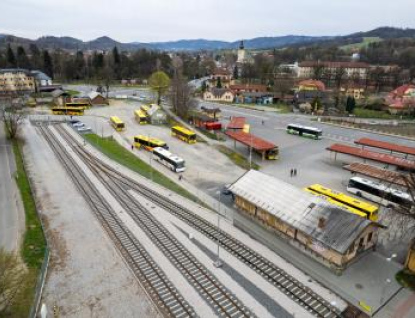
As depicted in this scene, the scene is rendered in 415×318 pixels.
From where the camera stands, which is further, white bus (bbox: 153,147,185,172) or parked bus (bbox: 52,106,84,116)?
parked bus (bbox: 52,106,84,116)

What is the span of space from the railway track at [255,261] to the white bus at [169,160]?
5.96 meters

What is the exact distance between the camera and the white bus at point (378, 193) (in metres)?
28.2

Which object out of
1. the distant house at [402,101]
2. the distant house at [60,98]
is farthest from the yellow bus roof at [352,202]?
the distant house at [60,98]

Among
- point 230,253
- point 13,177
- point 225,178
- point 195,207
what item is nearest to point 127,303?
point 230,253

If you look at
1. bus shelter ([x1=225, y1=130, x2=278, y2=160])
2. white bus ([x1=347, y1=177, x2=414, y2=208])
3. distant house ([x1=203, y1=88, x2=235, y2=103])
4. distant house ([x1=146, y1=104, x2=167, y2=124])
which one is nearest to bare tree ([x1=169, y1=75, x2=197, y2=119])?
distant house ([x1=146, y1=104, x2=167, y2=124])

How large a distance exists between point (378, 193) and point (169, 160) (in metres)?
25.5

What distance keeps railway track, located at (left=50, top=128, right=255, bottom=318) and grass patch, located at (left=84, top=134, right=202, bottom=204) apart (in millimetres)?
4889

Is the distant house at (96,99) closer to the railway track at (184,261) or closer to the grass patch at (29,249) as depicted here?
the grass patch at (29,249)

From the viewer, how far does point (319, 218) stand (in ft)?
69.6

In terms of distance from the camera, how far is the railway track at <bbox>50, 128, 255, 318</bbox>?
16.7m

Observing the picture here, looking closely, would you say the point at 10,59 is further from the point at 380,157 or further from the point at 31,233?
the point at 380,157

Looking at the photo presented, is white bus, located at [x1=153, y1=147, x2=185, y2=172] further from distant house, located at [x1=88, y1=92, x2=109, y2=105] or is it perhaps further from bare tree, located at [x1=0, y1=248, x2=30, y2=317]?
distant house, located at [x1=88, y1=92, x2=109, y2=105]

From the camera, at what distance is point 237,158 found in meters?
44.1

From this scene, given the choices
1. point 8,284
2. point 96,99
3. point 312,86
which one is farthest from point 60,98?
point 312,86
